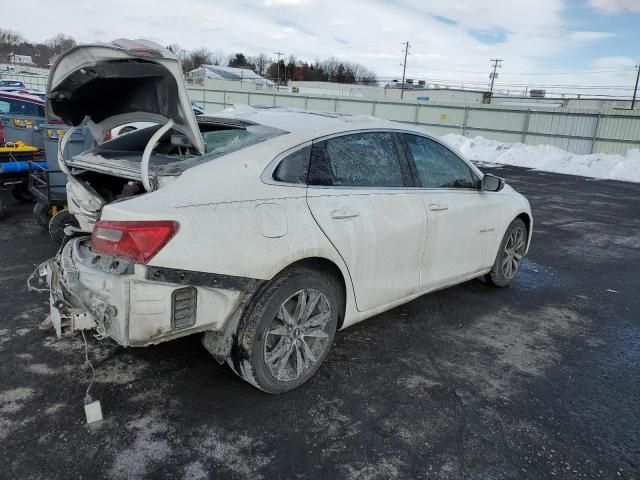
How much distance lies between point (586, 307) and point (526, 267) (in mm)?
1276

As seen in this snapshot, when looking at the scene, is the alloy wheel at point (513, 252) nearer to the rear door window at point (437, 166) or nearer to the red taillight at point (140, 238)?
the rear door window at point (437, 166)

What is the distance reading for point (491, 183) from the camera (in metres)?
4.47

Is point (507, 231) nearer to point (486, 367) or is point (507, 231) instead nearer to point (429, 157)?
point (429, 157)

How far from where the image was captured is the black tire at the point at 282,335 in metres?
2.81

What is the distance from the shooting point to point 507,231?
196 inches

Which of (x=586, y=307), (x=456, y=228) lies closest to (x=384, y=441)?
(x=456, y=228)

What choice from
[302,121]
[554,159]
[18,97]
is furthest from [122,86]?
[554,159]

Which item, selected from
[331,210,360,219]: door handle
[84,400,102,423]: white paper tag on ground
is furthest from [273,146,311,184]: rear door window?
[84,400,102,423]: white paper tag on ground

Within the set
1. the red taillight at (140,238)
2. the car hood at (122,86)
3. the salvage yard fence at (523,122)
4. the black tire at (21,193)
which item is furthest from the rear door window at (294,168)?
the salvage yard fence at (523,122)

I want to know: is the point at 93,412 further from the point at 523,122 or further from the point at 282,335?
the point at 523,122

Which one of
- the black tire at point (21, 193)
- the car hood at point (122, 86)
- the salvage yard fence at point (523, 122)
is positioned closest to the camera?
the car hood at point (122, 86)

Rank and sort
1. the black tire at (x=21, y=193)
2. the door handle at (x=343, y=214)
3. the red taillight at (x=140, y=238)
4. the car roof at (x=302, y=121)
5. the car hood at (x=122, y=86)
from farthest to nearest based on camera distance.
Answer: the black tire at (x=21, y=193), the car roof at (x=302, y=121), the door handle at (x=343, y=214), the car hood at (x=122, y=86), the red taillight at (x=140, y=238)

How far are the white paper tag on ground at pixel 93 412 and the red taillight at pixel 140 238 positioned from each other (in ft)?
2.92

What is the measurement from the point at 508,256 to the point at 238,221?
3.42 m
